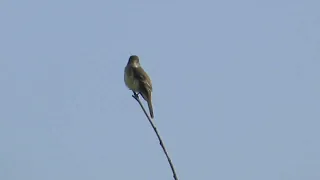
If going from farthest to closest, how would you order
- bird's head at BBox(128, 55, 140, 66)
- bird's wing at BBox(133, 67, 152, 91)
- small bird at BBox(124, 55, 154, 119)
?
bird's head at BBox(128, 55, 140, 66), bird's wing at BBox(133, 67, 152, 91), small bird at BBox(124, 55, 154, 119)

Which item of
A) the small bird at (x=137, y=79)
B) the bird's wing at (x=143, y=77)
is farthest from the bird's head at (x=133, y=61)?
the bird's wing at (x=143, y=77)

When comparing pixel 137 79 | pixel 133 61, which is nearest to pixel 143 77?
pixel 137 79

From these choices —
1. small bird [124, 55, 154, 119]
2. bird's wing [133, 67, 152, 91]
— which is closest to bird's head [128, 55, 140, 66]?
small bird [124, 55, 154, 119]

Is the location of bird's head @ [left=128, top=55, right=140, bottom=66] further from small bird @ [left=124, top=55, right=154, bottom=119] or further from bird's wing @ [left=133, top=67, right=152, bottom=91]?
bird's wing @ [left=133, top=67, right=152, bottom=91]

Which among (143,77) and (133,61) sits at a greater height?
(133,61)

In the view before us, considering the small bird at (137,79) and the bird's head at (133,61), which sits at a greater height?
the bird's head at (133,61)

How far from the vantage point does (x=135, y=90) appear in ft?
42.6

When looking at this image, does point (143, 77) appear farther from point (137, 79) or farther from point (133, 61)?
point (133, 61)

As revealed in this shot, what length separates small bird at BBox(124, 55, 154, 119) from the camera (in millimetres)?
12648

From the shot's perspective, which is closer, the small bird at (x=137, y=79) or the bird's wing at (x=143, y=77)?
the small bird at (x=137, y=79)

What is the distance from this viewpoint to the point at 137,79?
43.1ft

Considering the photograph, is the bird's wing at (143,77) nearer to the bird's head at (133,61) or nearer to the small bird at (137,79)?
the small bird at (137,79)

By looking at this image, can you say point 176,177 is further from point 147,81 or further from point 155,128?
point 147,81

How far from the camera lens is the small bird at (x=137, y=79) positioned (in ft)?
41.5
